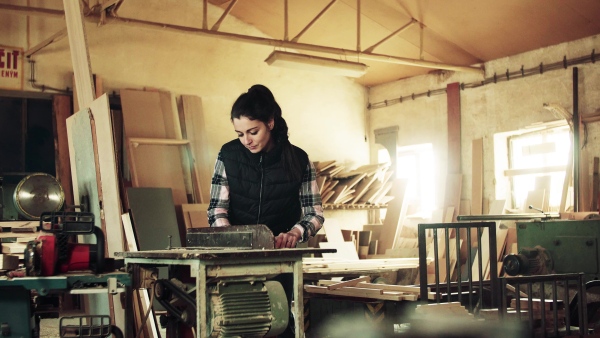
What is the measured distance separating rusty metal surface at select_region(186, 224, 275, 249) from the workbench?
4.6 inches

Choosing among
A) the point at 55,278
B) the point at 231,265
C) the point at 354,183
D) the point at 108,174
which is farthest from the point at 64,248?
the point at 354,183

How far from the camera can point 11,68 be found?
298 inches

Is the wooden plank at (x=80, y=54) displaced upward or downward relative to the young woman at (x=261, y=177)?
upward

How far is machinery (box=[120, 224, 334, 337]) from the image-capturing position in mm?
2672

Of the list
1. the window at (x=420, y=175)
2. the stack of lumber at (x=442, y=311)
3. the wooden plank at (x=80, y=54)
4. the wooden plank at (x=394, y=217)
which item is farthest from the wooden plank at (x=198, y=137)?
the stack of lumber at (x=442, y=311)

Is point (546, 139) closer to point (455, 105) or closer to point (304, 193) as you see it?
point (455, 105)

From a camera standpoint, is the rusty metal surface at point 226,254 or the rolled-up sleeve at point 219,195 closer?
the rusty metal surface at point 226,254

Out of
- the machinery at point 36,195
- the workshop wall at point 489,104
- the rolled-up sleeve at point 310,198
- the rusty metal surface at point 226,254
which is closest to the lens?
the rusty metal surface at point 226,254

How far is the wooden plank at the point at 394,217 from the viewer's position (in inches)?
354

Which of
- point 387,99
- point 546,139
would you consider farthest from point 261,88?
point 387,99

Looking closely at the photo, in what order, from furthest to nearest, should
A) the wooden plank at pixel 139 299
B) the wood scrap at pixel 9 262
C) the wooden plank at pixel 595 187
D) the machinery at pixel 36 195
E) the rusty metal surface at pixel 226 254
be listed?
1. the wooden plank at pixel 595 187
2. the wooden plank at pixel 139 299
3. the machinery at pixel 36 195
4. the wood scrap at pixel 9 262
5. the rusty metal surface at pixel 226 254

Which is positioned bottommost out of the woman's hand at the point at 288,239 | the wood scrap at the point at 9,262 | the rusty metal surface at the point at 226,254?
the wood scrap at the point at 9,262

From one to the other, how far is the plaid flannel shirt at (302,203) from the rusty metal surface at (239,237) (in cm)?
12

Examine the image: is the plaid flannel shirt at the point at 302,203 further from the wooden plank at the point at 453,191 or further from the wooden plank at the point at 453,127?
the wooden plank at the point at 453,127
